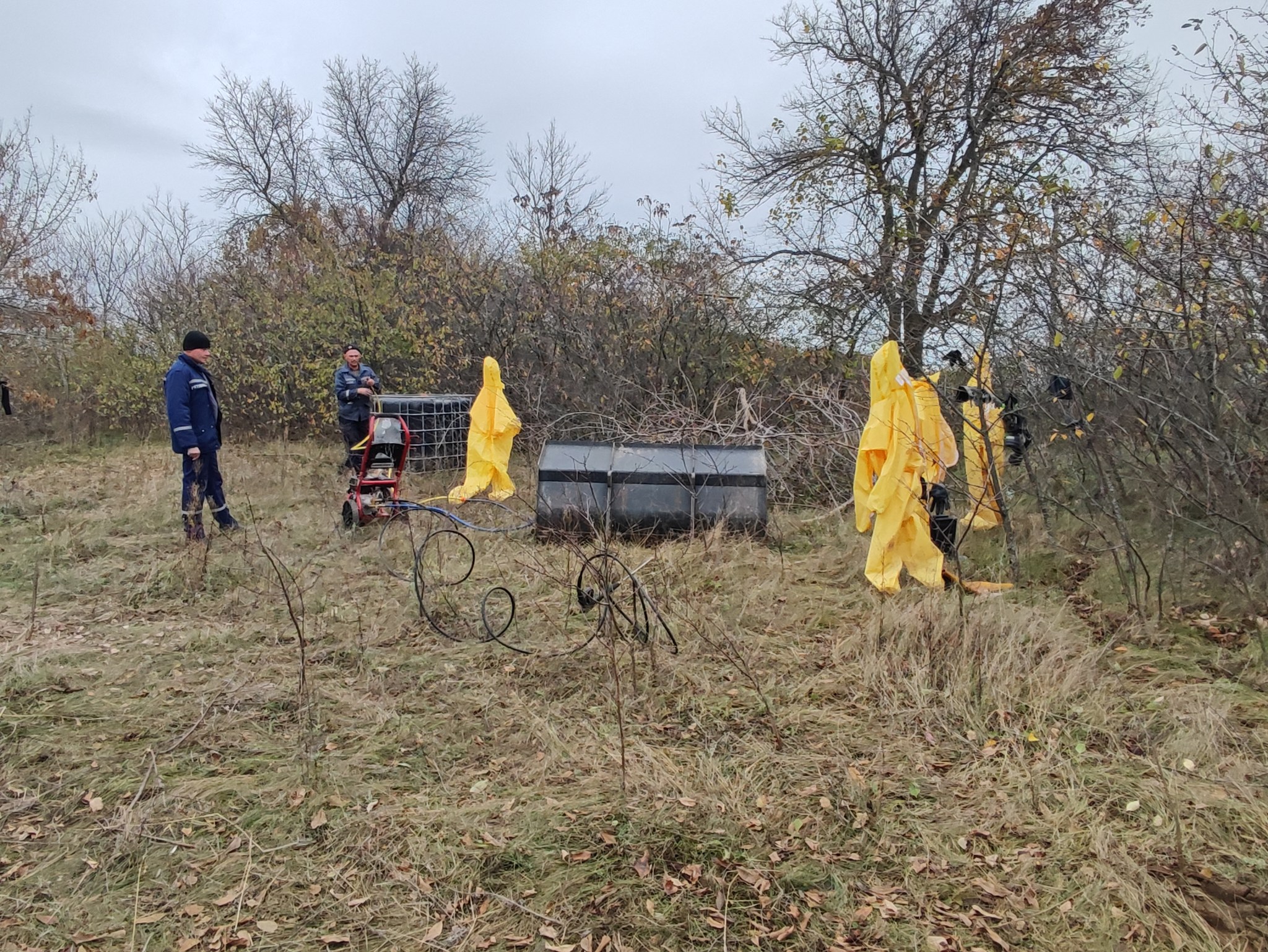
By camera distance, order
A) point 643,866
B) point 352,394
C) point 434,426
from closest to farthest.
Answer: point 643,866, point 352,394, point 434,426

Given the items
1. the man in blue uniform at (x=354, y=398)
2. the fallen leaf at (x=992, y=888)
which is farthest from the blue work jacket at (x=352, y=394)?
the fallen leaf at (x=992, y=888)

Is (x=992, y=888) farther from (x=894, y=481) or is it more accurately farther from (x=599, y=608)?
(x=894, y=481)

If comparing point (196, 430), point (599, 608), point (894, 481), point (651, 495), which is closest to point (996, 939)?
point (599, 608)

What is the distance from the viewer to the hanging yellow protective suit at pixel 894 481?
5203 mm

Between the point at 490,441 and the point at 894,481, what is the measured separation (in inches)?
178

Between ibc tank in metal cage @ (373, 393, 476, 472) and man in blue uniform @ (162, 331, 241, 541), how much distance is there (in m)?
3.29

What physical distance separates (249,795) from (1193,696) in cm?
423

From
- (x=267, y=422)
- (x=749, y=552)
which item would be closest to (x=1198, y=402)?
(x=749, y=552)

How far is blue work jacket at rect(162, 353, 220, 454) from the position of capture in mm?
6199

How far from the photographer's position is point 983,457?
5.98 m

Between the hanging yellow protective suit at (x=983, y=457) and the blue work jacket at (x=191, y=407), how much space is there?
5.96 m

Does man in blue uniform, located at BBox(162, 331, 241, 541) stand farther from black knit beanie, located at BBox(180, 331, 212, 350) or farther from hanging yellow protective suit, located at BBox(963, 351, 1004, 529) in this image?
hanging yellow protective suit, located at BBox(963, 351, 1004, 529)

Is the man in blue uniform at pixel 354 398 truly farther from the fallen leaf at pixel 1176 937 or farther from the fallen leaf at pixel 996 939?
the fallen leaf at pixel 1176 937

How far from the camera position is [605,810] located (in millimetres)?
2984
